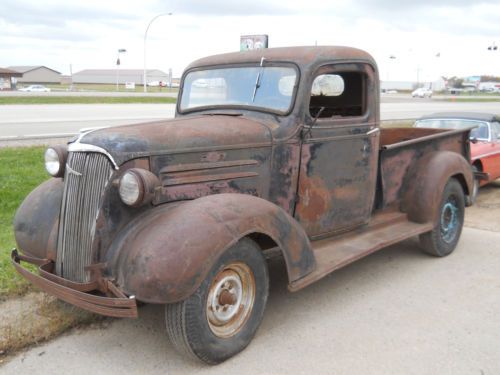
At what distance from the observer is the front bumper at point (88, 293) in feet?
9.29

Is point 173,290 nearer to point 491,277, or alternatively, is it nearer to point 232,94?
point 232,94

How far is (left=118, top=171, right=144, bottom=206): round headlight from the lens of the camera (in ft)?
9.78

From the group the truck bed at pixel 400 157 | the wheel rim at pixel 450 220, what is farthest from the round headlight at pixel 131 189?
the wheel rim at pixel 450 220

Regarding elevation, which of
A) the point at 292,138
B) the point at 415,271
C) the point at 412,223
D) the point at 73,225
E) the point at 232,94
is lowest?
the point at 415,271

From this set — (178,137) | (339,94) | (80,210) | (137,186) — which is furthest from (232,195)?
(339,94)

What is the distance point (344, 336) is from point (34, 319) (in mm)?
2146

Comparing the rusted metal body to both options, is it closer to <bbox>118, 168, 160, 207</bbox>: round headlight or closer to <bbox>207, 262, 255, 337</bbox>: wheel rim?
<bbox>118, 168, 160, 207</bbox>: round headlight

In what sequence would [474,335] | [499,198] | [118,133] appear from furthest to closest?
[499,198] → [474,335] → [118,133]

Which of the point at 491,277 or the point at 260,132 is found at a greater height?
the point at 260,132

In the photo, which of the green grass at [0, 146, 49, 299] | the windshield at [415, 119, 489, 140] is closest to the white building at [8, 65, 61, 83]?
the green grass at [0, 146, 49, 299]

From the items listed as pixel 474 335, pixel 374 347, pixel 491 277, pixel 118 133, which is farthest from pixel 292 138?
pixel 491 277

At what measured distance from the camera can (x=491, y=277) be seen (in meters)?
4.68

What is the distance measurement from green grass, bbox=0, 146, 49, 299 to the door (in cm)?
236

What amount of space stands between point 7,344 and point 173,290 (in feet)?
4.19
